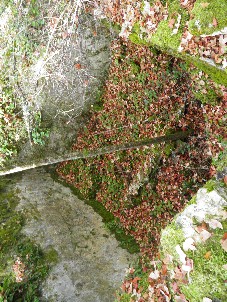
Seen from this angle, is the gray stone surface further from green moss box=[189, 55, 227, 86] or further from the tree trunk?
the tree trunk

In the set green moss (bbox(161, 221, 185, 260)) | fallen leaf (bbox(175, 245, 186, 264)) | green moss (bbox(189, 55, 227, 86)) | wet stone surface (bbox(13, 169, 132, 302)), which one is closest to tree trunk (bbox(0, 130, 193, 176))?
wet stone surface (bbox(13, 169, 132, 302))

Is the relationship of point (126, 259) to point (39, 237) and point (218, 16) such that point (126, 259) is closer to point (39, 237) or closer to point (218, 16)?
point (39, 237)

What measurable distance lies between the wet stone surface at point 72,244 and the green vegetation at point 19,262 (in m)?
0.14

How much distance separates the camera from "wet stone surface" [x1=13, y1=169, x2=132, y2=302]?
5305mm

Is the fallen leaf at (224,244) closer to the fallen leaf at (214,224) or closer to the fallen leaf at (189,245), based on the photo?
the fallen leaf at (214,224)

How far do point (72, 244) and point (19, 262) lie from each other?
3.45 feet

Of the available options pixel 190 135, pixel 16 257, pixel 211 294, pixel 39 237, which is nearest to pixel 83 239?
pixel 39 237

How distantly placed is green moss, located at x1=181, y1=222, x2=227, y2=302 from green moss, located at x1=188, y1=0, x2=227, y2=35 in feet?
7.64

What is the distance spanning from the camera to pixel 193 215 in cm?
340

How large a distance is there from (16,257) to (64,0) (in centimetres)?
501

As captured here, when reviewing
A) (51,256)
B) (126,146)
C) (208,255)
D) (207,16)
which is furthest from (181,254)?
(126,146)

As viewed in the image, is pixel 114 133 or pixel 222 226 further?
pixel 114 133

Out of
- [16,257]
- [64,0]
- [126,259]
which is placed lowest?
[126,259]

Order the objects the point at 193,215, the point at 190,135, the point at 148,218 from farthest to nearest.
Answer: the point at 148,218
the point at 190,135
the point at 193,215
